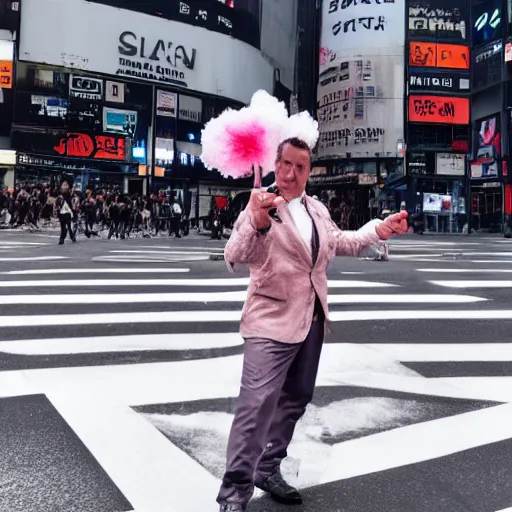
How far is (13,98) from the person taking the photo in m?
40.3

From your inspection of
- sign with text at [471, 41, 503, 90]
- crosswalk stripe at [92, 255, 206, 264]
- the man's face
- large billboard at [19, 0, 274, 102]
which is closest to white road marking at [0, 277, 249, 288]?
crosswalk stripe at [92, 255, 206, 264]

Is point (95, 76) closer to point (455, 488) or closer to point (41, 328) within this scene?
point (41, 328)

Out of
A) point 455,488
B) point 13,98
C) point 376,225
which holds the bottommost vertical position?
point 455,488

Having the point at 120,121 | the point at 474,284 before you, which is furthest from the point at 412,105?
the point at 474,284

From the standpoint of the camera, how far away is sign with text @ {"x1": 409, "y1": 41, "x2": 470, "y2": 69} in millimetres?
54531

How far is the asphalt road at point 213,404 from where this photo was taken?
3.25 m

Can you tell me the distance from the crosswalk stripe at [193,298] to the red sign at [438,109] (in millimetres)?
46706

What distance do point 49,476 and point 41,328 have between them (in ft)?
13.4

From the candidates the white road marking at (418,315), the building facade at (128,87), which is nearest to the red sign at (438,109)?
the building facade at (128,87)

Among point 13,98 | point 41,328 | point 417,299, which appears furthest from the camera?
point 13,98

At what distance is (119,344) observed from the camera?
6.50 meters

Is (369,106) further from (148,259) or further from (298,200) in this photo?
(298,200)

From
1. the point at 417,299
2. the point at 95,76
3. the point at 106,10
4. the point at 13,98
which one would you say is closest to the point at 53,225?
the point at 13,98

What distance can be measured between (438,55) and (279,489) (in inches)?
2214
